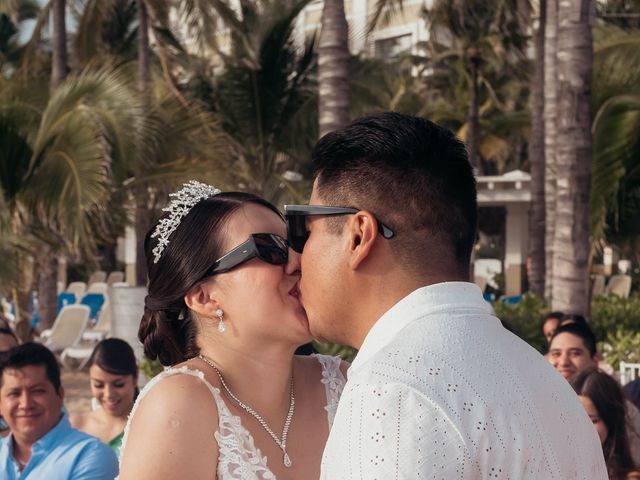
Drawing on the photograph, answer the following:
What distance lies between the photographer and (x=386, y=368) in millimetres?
1618

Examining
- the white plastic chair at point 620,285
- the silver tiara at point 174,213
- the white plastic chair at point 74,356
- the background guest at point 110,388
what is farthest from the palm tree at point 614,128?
the white plastic chair at point 620,285

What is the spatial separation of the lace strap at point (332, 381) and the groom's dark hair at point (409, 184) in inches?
48.1

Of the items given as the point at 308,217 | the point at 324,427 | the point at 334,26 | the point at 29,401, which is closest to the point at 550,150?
the point at 334,26

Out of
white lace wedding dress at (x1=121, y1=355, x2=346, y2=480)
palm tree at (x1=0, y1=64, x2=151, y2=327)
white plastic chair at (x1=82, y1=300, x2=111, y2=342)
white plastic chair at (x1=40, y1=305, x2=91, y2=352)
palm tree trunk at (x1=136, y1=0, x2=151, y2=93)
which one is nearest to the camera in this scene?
white lace wedding dress at (x1=121, y1=355, x2=346, y2=480)

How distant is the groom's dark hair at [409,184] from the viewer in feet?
6.05

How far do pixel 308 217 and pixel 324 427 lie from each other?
1173mm

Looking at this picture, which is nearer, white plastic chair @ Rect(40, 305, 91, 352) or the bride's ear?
the bride's ear

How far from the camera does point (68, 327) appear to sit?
1728 centimetres

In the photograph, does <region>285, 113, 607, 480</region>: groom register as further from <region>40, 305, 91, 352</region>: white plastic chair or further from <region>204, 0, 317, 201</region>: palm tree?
<region>204, 0, 317, 201</region>: palm tree

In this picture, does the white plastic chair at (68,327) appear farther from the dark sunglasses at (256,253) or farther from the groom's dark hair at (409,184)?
the groom's dark hair at (409,184)

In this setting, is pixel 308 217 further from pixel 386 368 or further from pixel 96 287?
pixel 96 287

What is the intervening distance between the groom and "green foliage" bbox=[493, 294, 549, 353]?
29.4 feet

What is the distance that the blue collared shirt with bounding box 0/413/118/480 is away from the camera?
4.48m

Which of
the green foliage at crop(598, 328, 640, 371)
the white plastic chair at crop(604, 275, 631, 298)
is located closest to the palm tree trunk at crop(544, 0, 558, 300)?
the green foliage at crop(598, 328, 640, 371)
